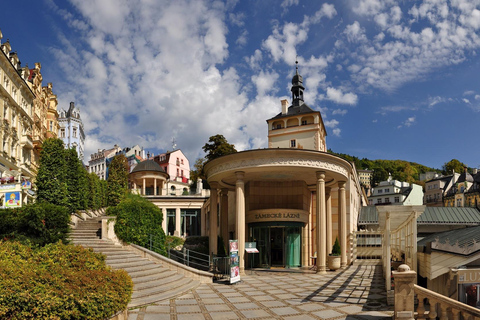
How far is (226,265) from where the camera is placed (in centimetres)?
2031

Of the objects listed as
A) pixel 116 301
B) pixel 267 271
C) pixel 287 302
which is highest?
pixel 116 301

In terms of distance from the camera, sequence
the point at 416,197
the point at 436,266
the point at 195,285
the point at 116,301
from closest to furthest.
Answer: the point at 116,301 → the point at 436,266 → the point at 195,285 → the point at 416,197

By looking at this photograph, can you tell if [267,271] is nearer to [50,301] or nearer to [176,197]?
[50,301]

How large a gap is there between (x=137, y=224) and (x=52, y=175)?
21.8ft

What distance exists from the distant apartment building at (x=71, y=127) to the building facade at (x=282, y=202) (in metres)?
69.7

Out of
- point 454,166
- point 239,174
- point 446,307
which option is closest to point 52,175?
point 239,174

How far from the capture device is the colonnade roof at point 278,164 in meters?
20.9

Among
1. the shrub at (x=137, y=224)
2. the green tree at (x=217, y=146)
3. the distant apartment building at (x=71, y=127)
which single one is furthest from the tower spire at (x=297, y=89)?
the distant apartment building at (x=71, y=127)

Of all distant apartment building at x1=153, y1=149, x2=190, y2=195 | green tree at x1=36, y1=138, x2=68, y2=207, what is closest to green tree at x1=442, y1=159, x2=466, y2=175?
distant apartment building at x1=153, y1=149, x2=190, y2=195

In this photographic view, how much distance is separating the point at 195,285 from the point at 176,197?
25.6m

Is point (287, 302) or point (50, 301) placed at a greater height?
point (50, 301)

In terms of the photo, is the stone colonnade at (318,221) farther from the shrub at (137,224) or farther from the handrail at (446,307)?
the handrail at (446,307)

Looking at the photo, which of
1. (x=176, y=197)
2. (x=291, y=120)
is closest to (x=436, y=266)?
(x=176, y=197)

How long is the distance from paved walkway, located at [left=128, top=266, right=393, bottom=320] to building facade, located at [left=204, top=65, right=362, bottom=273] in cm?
461
